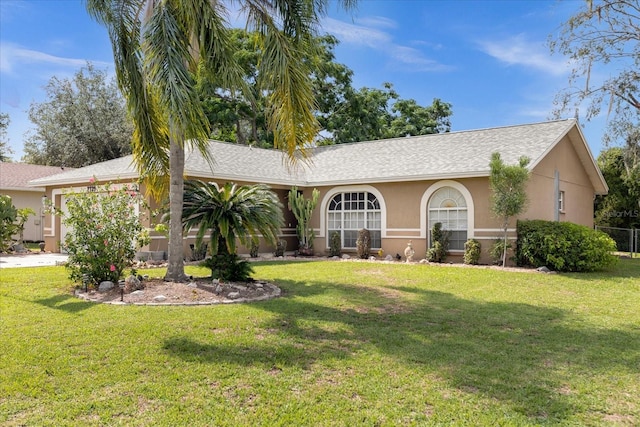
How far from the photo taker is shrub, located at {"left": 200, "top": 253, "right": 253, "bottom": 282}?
10.1 m

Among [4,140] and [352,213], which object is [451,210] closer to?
[352,213]

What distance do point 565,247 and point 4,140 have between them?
36.4 metres

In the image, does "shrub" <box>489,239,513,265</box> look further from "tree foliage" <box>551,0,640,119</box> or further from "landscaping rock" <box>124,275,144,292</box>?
"landscaping rock" <box>124,275,144,292</box>

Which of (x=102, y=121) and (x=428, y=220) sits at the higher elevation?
(x=102, y=121)

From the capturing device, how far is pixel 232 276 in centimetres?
1021

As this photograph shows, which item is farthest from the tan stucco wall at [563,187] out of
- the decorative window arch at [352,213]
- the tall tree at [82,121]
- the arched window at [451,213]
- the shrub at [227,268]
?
the tall tree at [82,121]

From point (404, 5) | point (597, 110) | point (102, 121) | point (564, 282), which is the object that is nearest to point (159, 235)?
point (404, 5)

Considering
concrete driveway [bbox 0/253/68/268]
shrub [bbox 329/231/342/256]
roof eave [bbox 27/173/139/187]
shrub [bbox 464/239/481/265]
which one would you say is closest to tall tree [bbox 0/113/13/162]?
roof eave [bbox 27/173/139/187]

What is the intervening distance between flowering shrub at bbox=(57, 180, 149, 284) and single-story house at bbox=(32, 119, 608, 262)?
572 centimetres

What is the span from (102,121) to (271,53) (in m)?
26.8

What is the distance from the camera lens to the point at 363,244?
17.5m

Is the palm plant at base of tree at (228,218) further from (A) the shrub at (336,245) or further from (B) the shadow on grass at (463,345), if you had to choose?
(A) the shrub at (336,245)

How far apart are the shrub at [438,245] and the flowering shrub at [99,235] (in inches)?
386

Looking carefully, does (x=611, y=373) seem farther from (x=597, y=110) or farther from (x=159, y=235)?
(x=597, y=110)
